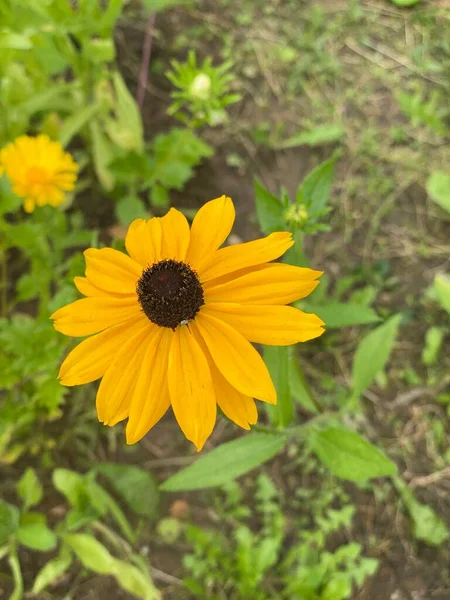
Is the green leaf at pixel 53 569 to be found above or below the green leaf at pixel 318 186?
below

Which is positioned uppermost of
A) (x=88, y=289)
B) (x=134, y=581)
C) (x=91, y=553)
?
(x=88, y=289)

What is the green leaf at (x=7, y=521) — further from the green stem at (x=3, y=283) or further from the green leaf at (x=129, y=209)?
the green leaf at (x=129, y=209)

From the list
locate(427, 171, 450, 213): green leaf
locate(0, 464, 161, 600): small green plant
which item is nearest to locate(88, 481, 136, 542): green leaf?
locate(0, 464, 161, 600): small green plant

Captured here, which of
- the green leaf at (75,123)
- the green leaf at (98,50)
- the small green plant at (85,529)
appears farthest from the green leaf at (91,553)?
the green leaf at (98,50)

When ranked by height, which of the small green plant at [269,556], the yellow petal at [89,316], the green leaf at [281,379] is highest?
the yellow petal at [89,316]

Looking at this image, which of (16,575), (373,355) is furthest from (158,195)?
(16,575)

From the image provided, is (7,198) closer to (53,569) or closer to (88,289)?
(88,289)

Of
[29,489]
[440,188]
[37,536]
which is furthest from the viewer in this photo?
[440,188]

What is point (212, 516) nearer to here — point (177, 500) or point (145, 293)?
point (177, 500)
